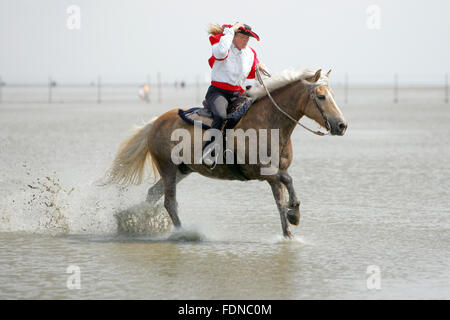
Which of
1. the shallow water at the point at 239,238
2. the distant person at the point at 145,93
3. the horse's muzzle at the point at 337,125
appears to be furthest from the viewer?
the distant person at the point at 145,93

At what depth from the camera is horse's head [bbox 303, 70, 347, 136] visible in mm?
8320

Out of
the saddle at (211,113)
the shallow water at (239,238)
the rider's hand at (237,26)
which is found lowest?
the shallow water at (239,238)

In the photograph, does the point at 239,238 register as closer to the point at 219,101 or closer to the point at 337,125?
the point at 219,101

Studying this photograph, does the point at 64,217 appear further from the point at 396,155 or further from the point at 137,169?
the point at 396,155

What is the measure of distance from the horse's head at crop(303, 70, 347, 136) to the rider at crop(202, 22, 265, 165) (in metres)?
0.87

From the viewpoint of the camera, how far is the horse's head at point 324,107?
832 cm

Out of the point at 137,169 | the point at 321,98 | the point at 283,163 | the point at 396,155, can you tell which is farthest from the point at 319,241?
the point at 396,155

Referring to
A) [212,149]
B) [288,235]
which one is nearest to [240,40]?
[212,149]

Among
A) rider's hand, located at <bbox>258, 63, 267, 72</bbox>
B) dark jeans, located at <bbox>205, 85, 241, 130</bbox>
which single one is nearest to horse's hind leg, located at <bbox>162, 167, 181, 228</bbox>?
dark jeans, located at <bbox>205, 85, 241, 130</bbox>

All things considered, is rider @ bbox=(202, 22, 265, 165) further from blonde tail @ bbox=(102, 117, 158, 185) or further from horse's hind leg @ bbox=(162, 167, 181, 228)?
blonde tail @ bbox=(102, 117, 158, 185)

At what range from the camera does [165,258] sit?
8141mm

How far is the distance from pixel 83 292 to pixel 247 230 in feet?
11.1

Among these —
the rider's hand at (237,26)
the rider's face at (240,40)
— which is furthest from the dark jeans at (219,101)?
the rider's hand at (237,26)

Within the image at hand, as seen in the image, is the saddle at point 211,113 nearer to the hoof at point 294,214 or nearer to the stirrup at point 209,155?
the stirrup at point 209,155
